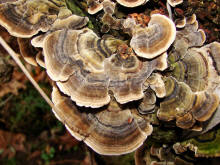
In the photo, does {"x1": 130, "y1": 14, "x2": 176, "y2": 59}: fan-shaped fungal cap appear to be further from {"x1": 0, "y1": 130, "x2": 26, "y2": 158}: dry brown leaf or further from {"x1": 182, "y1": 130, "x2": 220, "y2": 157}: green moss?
{"x1": 0, "y1": 130, "x2": 26, "y2": 158}: dry brown leaf

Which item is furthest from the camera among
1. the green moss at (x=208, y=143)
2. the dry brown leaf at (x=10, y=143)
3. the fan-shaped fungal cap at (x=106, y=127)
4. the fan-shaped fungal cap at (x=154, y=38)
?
the dry brown leaf at (x=10, y=143)

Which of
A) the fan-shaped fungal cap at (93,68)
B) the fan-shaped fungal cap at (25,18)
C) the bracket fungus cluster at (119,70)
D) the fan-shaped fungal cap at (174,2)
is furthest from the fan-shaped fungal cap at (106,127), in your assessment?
the fan-shaped fungal cap at (174,2)

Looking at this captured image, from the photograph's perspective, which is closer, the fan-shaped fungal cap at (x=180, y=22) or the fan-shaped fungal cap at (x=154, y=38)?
the fan-shaped fungal cap at (x=154, y=38)

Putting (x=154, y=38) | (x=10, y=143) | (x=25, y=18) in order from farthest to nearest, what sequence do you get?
1. (x=10, y=143)
2. (x=25, y=18)
3. (x=154, y=38)

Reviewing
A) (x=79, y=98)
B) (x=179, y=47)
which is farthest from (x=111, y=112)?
(x=179, y=47)

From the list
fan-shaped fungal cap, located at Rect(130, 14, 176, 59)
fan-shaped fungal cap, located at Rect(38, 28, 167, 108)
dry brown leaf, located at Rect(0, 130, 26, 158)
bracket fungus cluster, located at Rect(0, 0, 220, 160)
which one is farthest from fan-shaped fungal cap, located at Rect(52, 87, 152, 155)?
dry brown leaf, located at Rect(0, 130, 26, 158)

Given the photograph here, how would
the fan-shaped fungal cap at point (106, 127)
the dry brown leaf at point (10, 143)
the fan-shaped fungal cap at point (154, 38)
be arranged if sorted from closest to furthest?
1. the fan-shaped fungal cap at point (154, 38)
2. the fan-shaped fungal cap at point (106, 127)
3. the dry brown leaf at point (10, 143)

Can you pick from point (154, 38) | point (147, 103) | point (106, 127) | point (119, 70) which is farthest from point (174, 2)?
point (106, 127)

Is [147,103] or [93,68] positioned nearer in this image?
[93,68]

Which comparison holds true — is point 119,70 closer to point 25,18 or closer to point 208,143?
point 25,18

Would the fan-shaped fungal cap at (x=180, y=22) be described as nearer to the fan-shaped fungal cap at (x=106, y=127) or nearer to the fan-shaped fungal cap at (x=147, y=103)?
the fan-shaped fungal cap at (x=147, y=103)
